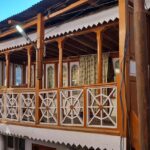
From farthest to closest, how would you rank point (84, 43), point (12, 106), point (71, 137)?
point (84, 43) → point (12, 106) → point (71, 137)

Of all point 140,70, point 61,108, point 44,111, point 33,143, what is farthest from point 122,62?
point 33,143

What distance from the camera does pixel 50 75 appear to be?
12938 millimetres

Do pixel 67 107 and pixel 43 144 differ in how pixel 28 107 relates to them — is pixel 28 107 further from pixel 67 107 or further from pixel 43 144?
pixel 43 144

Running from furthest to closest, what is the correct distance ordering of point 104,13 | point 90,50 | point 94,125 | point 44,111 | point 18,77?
point 18,77 < point 90,50 < point 44,111 < point 104,13 < point 94,125

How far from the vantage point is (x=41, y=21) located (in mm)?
8141

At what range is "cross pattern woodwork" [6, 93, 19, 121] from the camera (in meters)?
8.79

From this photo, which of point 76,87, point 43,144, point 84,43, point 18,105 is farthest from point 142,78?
point 43,144

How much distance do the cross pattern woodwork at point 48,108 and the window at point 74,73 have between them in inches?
155

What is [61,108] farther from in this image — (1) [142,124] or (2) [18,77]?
(2) [18,77]

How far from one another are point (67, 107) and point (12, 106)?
2.57 metres

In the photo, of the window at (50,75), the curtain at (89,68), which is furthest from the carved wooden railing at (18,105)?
the window at (50,75)

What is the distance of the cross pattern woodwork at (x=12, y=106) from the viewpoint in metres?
8.79

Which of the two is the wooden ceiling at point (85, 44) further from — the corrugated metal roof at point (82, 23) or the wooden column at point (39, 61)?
the wooden column at point (39, 61)

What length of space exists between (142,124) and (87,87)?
218cm
